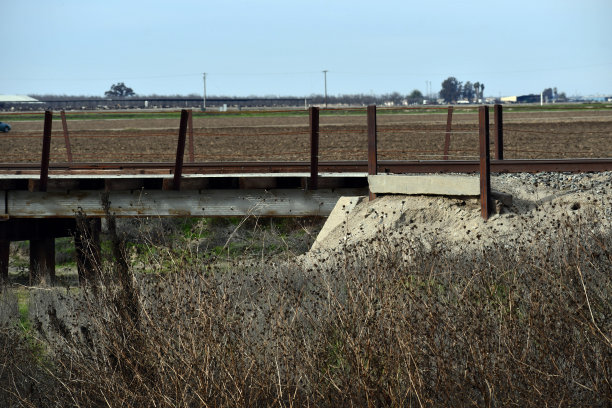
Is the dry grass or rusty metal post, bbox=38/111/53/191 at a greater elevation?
rusty metal post, bbox=38/111/53/191

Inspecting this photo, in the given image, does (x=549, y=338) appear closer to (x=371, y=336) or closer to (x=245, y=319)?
(x=371, y=336)

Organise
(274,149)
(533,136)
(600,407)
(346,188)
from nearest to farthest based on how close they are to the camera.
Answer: (600,407), (346,188), (274,149), (533,136)

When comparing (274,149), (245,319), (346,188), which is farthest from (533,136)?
(245,319)

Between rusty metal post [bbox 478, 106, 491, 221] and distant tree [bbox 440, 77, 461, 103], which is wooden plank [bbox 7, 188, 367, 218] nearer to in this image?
rusty metal post [bbox 478, 106, 491, 221]

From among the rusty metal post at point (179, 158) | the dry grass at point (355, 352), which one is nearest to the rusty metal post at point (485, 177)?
the rusty metal post at point (179, 158)

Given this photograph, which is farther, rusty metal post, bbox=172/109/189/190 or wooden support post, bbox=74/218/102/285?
rusty metal post, bbox=172/109/189/190

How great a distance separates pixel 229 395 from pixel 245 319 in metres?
1.11

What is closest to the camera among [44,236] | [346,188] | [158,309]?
[158,309]

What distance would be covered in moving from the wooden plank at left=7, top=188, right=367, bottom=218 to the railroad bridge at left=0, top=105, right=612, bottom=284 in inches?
0.7

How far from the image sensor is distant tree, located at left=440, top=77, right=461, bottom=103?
6718 inches

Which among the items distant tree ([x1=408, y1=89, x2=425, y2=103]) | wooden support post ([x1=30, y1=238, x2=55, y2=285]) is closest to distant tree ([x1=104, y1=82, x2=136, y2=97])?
distant tree ([x1=408, y1=89, x2=425, y2=103])

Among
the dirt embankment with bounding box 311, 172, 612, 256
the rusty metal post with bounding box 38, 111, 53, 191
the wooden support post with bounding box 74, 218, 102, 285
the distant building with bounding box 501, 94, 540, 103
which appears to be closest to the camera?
the wooden support post with bounding box 74, 218, 102, 285

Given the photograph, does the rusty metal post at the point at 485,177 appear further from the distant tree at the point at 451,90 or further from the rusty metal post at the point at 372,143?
the distant tree at the point at 451,90

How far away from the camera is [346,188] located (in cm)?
1460
